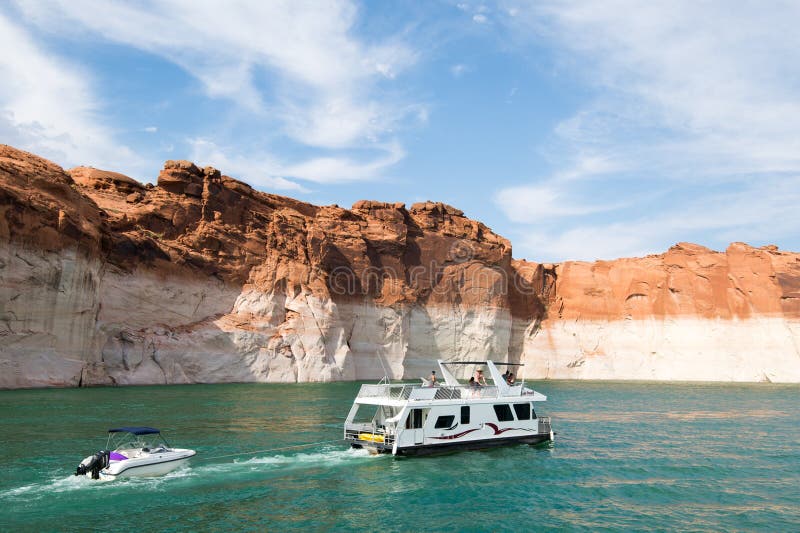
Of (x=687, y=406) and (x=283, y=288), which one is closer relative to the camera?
(x=687, y=406)

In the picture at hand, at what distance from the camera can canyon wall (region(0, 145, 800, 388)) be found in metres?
41.5

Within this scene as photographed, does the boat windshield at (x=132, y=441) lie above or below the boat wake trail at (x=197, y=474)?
above

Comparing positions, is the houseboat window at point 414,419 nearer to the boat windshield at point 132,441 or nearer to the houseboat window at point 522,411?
the houseboat window at point 522,411

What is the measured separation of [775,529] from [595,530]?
14.5 feet

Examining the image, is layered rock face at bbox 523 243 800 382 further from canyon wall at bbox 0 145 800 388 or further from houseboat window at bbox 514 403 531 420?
houseboat window at bbox 514 403 531 420

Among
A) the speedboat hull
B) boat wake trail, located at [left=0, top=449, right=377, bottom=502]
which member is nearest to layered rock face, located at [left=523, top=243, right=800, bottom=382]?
boat wake trail, located at [left=0, top=449, right=377, bottom=502]

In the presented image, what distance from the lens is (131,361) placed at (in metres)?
46.3

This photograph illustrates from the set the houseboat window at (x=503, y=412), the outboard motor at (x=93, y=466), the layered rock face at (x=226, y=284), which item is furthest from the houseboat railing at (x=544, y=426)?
the layered rock face at (x=226, y=284)

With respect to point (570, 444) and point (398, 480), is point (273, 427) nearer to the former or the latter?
point (398, 480)

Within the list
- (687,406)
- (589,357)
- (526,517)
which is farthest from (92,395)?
(589,357)

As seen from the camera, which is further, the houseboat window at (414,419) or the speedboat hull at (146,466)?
the houseboat window at (414,419)

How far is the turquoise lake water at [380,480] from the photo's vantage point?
14.8m

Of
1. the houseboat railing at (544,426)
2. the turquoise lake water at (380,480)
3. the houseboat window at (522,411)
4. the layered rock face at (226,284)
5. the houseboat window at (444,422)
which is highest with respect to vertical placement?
the layered rock face at (226,284)

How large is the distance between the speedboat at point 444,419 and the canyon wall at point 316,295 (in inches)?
1071
